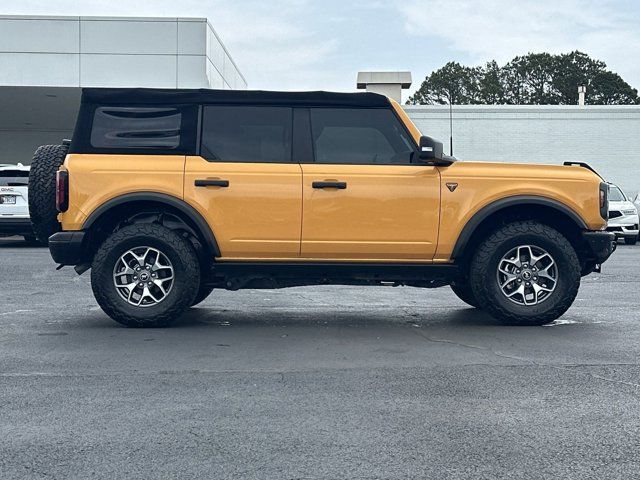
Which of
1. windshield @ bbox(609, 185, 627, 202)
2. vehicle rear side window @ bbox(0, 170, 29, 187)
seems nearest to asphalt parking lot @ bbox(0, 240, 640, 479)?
vehicle rear side window @ bbox(0, 170, 29, 187)

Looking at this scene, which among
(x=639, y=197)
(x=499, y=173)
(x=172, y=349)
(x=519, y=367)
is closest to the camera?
(x=519, y=367)

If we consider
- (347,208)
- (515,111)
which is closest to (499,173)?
(347,208)

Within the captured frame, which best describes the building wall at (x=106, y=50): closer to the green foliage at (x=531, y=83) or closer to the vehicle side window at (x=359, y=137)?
the vehicle side window at (x=359, y=137)

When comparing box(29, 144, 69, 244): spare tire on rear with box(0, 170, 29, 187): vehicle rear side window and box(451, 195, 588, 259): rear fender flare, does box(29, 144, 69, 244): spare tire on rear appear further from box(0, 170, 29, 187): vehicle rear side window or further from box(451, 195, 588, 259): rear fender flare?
box(0, 170, 29, 187): vehicle rear side window

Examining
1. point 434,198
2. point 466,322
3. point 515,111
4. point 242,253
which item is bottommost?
point 466,322

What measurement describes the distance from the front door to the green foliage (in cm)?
7450

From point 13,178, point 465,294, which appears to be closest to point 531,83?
point 13,178

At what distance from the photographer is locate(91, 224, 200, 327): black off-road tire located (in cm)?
762

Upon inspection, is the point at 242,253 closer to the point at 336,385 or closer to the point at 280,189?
the point at 280,189

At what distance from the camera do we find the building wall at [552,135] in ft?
109

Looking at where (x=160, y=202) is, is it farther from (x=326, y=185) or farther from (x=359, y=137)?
(x=359, y=137)

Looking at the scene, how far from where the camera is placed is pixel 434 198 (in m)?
7.75

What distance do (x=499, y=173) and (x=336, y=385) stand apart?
3203mm

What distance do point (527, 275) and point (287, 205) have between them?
2218mm
